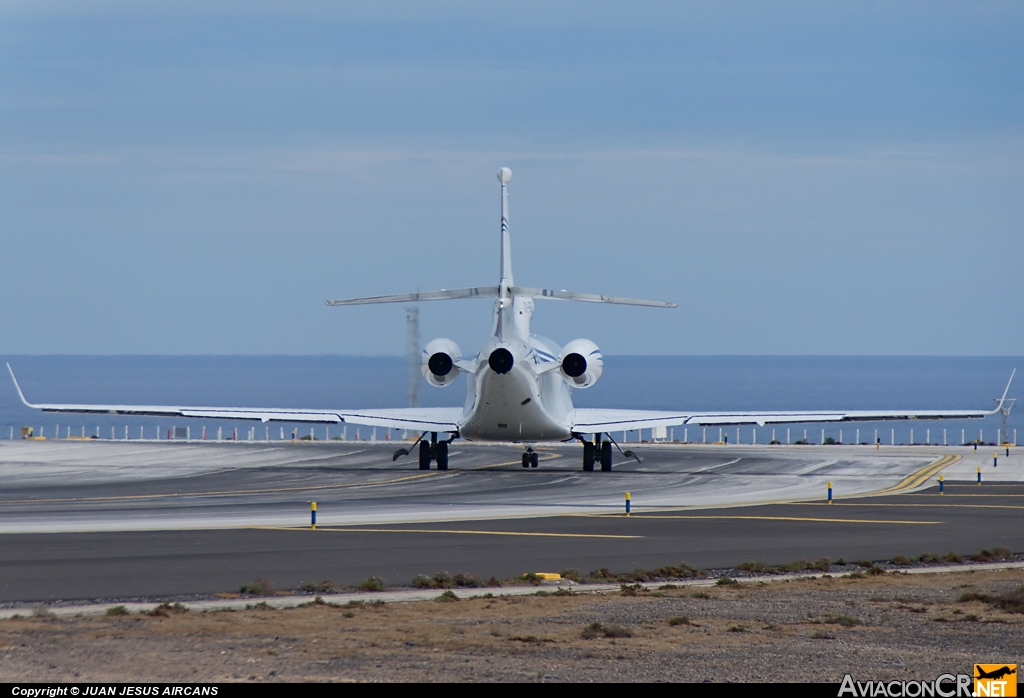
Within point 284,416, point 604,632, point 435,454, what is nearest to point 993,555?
point 604,632

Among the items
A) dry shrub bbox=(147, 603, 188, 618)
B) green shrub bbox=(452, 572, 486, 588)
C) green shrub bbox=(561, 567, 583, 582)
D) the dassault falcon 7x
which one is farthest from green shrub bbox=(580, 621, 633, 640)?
the dassault falcon 7x

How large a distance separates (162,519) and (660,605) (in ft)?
50.6

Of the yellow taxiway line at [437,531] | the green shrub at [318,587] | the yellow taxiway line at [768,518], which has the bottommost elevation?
the green shrub at [318,587]

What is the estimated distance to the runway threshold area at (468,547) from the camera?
20047mm

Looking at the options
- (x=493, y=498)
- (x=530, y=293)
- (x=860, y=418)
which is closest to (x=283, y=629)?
(x=493, y=498)

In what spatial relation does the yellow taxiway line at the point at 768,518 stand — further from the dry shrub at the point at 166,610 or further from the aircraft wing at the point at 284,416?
the aircraft wing at the point at 284,416

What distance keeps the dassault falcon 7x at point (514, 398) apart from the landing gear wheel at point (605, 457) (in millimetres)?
35

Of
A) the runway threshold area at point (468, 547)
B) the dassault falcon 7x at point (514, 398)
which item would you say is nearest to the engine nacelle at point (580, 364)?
the dassault falcon 7x at point (514, 398)

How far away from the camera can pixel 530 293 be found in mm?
40438

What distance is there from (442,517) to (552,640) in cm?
1547

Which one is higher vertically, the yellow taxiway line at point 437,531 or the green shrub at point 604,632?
the yellow taxiway line at point 437,531

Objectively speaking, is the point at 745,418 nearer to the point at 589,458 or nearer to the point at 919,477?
the point at 589,458

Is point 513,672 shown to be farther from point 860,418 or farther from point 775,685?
point 860,418

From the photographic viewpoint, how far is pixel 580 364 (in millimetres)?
40969
